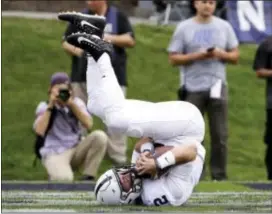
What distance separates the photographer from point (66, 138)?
1069 centimetres

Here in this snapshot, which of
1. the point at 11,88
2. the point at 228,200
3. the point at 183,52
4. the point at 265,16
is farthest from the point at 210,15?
the point at 265,16

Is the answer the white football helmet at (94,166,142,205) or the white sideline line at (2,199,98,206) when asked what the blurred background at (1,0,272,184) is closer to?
the white sideline line at (2,199,98,206)

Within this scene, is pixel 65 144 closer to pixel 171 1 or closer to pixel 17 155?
pixel 17 155

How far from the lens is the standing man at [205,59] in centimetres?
1068

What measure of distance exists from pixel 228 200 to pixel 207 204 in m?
0.39

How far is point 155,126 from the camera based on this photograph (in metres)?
7.31

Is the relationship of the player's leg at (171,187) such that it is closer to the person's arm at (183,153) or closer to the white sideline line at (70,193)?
the person's arm at (183,153)

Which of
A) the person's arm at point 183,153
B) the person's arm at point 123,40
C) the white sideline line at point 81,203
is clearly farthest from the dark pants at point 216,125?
the person's arm at point 183,153

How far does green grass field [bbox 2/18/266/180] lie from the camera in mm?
13070

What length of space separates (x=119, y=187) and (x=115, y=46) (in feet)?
13.8

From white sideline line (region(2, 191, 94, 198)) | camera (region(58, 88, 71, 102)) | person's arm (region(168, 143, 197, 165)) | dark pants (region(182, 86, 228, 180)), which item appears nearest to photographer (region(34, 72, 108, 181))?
camera (region(58, 88, 71, 102))

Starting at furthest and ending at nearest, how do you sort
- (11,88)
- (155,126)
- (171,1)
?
(171,1) → (11,88) → (155,126)

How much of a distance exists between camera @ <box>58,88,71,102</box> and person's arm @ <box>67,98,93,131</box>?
5 centimetres

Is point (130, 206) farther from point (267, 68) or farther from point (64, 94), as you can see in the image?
point (267, 68)
